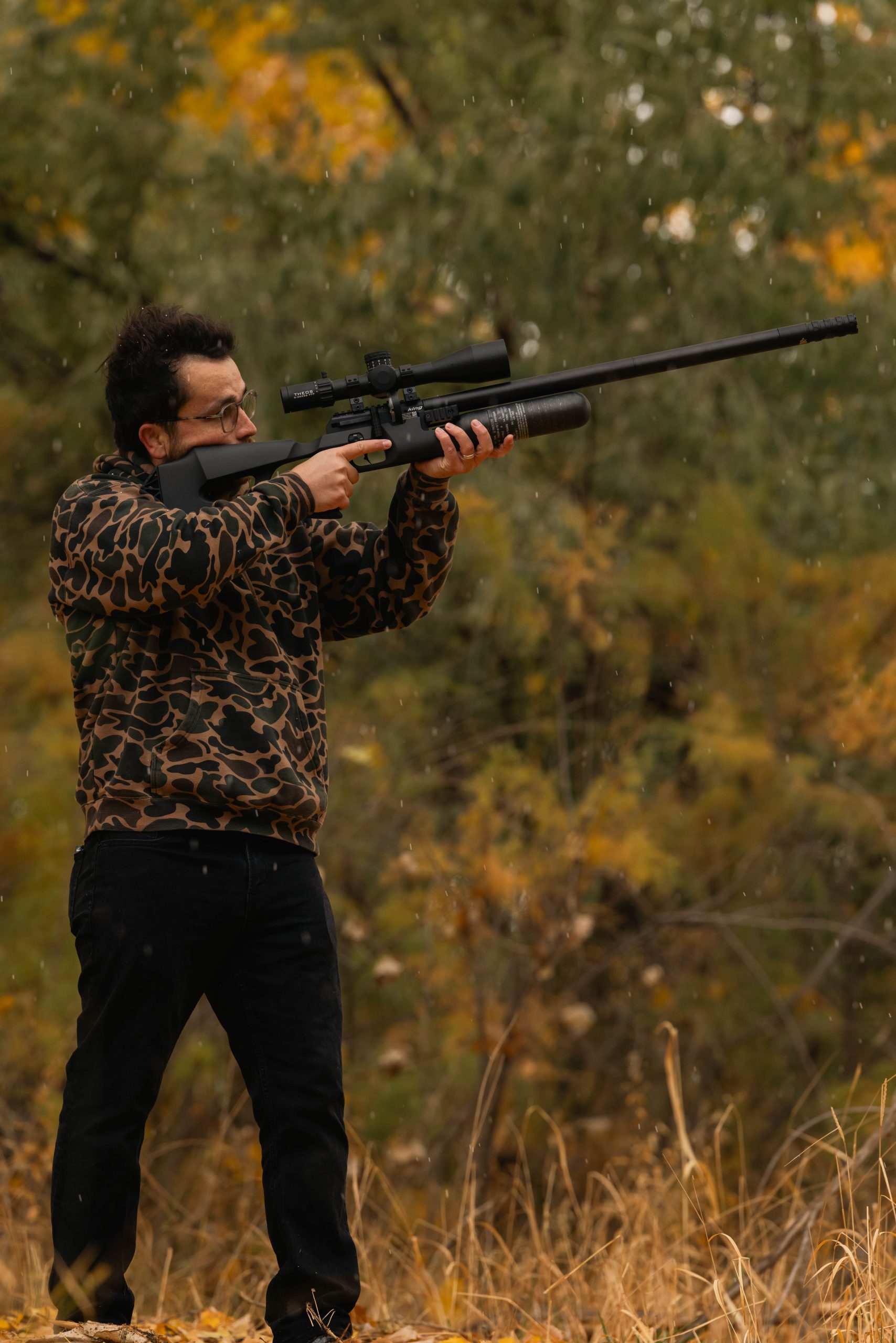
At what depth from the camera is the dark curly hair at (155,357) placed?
305 centimetres

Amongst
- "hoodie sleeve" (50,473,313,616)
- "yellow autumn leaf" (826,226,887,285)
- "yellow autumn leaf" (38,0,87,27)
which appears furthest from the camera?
"yellow autumn leaf" (38,0,87,27)

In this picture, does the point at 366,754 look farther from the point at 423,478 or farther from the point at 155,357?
the point at 155,357

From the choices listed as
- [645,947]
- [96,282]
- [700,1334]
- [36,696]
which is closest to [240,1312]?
[700,1334]

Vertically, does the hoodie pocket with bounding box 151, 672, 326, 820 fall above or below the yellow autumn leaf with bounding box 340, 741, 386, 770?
above

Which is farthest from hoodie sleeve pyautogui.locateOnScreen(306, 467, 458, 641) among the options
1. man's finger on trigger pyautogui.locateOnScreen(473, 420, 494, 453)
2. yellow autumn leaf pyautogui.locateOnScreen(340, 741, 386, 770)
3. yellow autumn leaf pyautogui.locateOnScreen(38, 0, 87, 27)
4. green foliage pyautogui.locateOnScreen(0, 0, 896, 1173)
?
yellow autumn leaf pyautogui.locateOnScreen(38, 0, 87, 27)

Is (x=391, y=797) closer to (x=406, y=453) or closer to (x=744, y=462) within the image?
(x=744, y=462)

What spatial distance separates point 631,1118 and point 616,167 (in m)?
4.49

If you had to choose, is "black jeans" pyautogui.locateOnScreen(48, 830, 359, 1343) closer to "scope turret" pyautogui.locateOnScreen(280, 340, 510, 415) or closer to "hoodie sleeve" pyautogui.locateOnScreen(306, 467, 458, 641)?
"hoodie sleeve" pyautogui.locateOnScreen(306, 467, 458, 641)

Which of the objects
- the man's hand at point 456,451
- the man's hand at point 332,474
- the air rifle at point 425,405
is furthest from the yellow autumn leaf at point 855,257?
the man's hand at point 332,474

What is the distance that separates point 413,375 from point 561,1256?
305 centimetres

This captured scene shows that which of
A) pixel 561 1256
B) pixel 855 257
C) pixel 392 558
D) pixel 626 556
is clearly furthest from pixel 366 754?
pixel 855 257

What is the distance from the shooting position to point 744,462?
7.41 meters

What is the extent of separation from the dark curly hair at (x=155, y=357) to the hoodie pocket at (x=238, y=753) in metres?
0.61

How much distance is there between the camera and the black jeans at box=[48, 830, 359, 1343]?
2.78 m
